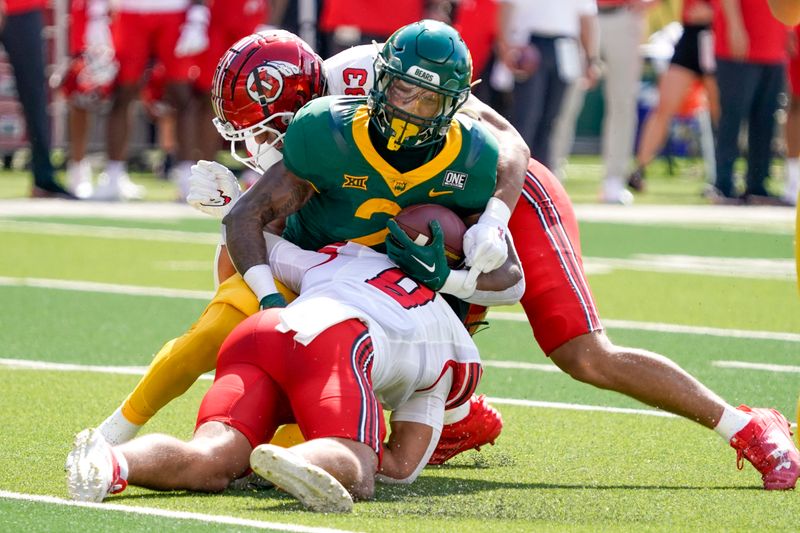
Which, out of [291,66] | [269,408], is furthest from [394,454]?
[291,66]

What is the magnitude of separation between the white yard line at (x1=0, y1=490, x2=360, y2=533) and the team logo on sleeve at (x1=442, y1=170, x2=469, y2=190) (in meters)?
1.37

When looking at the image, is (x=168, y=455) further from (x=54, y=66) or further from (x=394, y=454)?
(x=54, y=66)

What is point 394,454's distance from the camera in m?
4.87

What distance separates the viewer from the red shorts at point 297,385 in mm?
4566

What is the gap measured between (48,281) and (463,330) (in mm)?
4938

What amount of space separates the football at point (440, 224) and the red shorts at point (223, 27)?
9.03m

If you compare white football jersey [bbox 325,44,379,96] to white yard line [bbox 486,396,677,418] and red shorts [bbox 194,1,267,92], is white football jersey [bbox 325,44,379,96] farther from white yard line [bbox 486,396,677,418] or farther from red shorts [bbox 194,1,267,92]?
red shorts [bbox 194,1,267,92]

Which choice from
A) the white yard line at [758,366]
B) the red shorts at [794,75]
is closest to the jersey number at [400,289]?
the white yard line at [758,366]

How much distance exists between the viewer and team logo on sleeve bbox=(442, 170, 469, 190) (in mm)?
5094

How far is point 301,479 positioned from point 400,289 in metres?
0.87

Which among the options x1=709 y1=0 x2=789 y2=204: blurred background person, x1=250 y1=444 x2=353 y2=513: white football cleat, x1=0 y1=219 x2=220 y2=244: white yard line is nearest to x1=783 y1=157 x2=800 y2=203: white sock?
x1=709 y1=0 x2=789 y2=204: blurred background person

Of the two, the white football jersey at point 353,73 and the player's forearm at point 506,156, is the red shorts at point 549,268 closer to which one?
the player's forearm at point 506,156

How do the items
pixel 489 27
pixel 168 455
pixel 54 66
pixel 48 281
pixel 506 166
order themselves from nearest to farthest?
pixel 168 455 → pixel 506 166 → pixel 48 281 → pixel 489 27 → pixel 54 66

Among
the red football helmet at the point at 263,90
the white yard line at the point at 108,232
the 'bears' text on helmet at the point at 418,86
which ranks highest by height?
the 'bears' text on helmet at the point at 418,86
